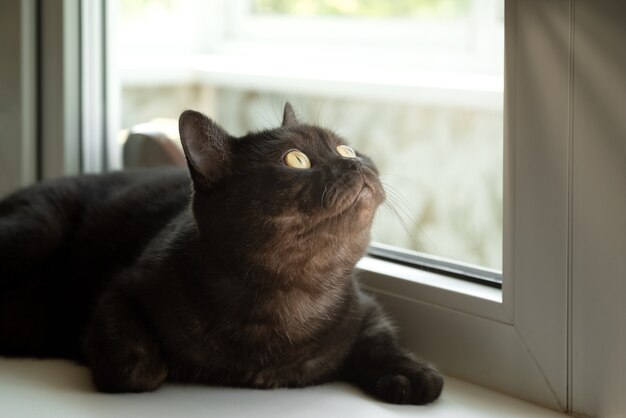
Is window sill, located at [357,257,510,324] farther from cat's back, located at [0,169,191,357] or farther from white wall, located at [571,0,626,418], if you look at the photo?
cat's back, located at [0,169,191,357]

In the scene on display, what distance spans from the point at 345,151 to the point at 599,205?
39 cm

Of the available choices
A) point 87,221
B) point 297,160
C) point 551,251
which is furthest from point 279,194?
point 87,221

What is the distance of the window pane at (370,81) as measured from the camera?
227 cm

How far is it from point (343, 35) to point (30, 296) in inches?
53.7

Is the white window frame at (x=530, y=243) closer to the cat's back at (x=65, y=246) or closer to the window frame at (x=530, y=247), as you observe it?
the window frame at (x=530, y=247)

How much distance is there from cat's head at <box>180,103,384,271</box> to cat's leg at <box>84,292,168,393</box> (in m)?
0.18

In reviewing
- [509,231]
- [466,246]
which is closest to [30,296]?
[509,231]

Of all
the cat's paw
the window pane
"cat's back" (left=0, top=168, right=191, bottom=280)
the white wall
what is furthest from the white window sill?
the window pane

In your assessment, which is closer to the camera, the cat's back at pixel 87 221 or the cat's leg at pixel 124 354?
the cat's leg at pixel 124 354

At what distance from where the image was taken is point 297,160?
4.13 ft

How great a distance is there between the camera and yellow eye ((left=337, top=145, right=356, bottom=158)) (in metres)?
1.33

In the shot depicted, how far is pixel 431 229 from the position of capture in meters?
2.39

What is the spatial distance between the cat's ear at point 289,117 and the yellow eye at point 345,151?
0.11m

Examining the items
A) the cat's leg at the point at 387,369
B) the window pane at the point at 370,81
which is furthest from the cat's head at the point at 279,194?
the window pane at the point at 370,81
